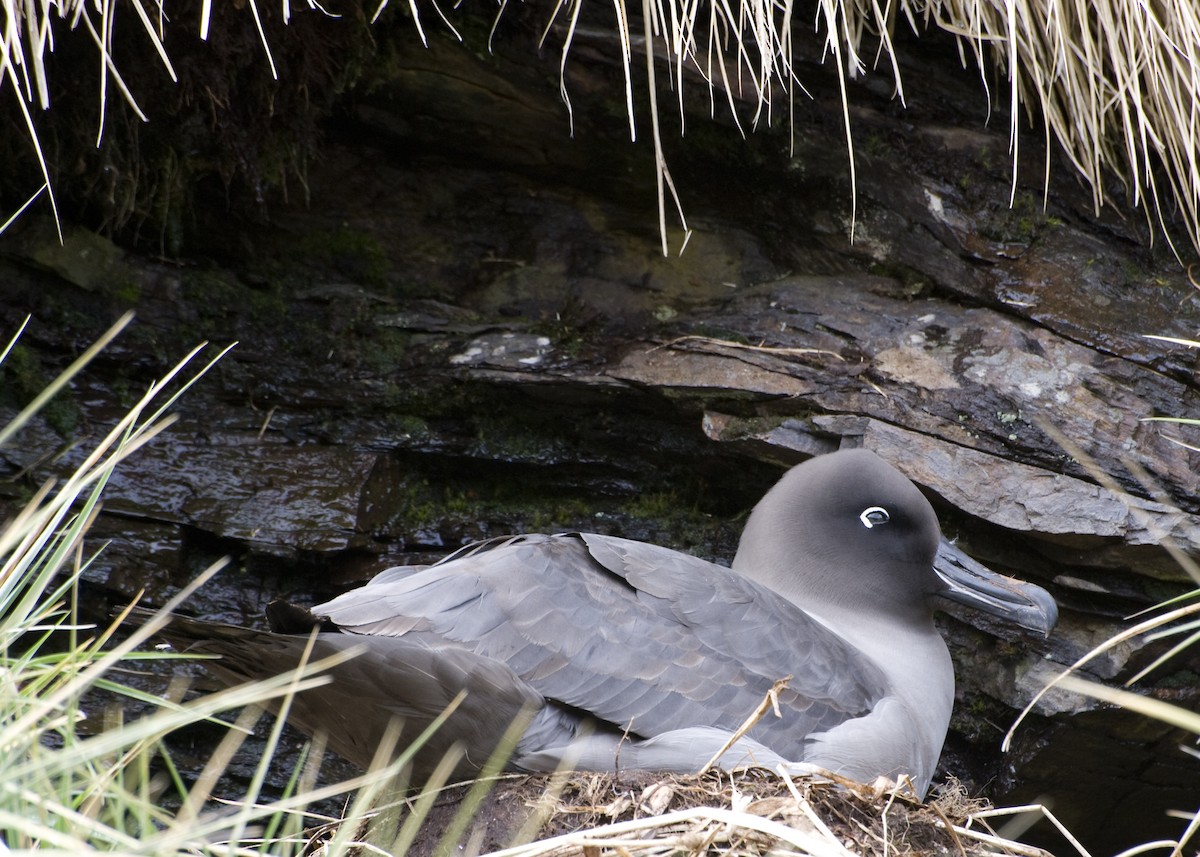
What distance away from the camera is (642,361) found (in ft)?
14.6

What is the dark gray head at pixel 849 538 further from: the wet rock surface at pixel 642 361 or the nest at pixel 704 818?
the nest at pixel 704 818

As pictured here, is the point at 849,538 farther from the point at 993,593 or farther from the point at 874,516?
the point at 993,593

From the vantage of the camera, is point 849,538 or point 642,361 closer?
point 849,538

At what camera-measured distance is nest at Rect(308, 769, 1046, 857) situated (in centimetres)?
228

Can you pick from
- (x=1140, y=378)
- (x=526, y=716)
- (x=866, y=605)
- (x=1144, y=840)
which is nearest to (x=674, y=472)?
(x=866, y=605)

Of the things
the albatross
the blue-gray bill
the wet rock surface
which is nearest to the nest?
the albatross

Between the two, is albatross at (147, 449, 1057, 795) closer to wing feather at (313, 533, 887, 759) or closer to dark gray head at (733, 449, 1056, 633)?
wing feather at (313, 533, 887, 759)

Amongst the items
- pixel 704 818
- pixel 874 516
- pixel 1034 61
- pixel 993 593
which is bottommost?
pixel 993 593

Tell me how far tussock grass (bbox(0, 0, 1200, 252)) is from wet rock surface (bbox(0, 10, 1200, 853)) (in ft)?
0.51

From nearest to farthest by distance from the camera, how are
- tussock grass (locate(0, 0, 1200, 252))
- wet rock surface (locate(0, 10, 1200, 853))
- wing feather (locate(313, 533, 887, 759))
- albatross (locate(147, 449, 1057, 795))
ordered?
1. albatross (locate(147, 449, 1057, 795))
2. wing feather (locate(313, 533, 887, 759))
3. tussock grass (locate(0, 0, 1200, 252))
4. wet rock surface (locate(0, 10, 1200, 853))

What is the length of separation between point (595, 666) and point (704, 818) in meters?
0.72

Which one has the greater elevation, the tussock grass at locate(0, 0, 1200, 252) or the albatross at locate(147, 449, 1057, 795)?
the tussock grass at locate(0, 0, 1200, 252)

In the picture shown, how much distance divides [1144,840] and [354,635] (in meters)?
3.59

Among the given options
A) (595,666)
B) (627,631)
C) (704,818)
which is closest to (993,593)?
(627,631)
